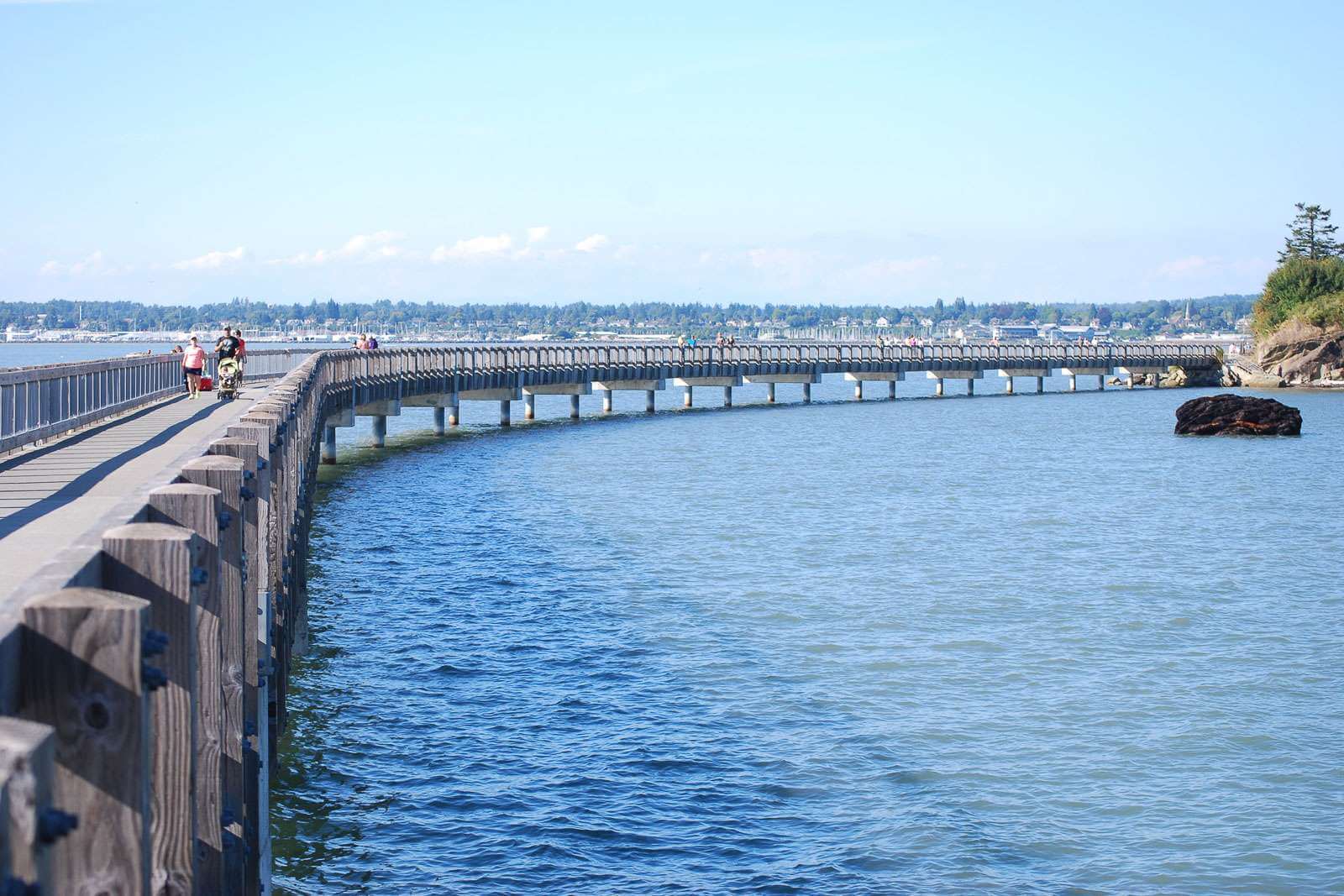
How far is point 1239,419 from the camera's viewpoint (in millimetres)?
72125

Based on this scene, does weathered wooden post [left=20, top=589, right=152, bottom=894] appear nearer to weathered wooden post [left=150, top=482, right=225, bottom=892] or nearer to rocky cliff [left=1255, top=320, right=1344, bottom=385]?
weathered wooden post [left=150, top=482, right=225, bottom=892]

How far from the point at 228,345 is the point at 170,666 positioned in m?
37.6

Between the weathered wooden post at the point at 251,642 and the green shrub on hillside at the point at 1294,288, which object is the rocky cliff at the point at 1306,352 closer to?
the green shrub on hillside at the point at 1294,288

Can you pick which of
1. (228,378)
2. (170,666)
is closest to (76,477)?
(170,666)

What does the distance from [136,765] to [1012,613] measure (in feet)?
74.4

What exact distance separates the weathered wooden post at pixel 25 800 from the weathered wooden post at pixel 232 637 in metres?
4.68

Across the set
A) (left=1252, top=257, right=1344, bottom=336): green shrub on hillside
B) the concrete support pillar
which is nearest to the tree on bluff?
(left=1252, top=257, right=1344, bottom=336): green shrub on hillside

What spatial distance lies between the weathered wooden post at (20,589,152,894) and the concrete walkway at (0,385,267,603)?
1337mm

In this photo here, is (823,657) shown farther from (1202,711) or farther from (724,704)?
(1202,711)

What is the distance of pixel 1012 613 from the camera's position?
25.4 meters

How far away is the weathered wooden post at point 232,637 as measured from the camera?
7.82m

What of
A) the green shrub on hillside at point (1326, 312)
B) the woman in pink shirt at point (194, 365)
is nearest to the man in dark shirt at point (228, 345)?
the woman in pink shirt at point (194, 365)

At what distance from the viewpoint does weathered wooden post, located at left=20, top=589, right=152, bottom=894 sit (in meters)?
3.75

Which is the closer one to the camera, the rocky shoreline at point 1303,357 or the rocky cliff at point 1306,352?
the rocky shoreline at point 1303,357
